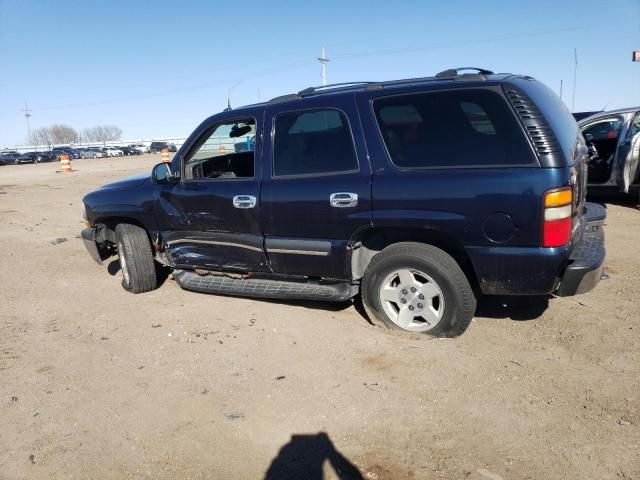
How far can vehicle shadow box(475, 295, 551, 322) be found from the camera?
4340 millimetres

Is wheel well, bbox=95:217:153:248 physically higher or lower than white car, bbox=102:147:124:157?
lower

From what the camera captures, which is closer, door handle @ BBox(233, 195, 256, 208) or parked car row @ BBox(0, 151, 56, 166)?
door handle @ BBox(233, 195, 256, 208)

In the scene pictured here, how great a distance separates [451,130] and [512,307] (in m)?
1.79

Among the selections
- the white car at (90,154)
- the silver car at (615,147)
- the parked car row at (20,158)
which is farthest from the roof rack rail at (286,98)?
the white car at (90,154)

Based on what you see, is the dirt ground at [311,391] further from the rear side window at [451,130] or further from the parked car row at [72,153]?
the parked car row at [72,153]

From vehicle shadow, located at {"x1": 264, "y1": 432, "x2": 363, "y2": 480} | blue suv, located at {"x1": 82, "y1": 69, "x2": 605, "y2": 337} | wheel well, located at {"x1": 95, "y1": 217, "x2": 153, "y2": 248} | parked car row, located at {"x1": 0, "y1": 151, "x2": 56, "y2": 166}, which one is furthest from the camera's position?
parked car row, located at {"x1": 0, "y1": 151, "x2": 56, "y2": 166}

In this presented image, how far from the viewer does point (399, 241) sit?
158 inches

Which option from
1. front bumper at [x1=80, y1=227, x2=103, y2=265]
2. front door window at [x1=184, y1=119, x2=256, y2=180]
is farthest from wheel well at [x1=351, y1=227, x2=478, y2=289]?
front bumper at [x1=80, y1=227, x2=103, y2=265]

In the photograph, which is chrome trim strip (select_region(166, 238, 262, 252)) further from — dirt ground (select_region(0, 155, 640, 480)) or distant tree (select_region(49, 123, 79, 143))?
distant tree (select_region(49, 123, 79, 143))

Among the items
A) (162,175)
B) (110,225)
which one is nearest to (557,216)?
(162,175)

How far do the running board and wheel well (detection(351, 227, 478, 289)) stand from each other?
0.20m

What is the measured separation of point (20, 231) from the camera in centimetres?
913

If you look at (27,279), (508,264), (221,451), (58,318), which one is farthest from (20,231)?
(508,264)

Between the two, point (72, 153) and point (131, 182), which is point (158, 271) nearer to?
point (131, 182)
